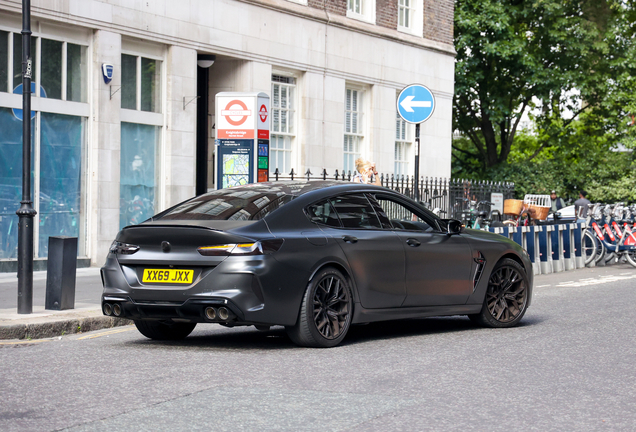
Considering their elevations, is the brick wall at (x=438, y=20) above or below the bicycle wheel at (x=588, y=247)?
above

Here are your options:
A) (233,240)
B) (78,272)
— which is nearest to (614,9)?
(78,272)

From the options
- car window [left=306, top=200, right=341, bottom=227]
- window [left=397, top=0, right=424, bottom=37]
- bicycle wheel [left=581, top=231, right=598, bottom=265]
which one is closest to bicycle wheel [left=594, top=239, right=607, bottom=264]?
bicycle wheel [left=581, top=231, right=598, bottom=265]

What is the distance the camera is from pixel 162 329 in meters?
8.70

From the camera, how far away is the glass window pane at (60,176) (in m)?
15.2

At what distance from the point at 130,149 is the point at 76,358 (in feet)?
31.9

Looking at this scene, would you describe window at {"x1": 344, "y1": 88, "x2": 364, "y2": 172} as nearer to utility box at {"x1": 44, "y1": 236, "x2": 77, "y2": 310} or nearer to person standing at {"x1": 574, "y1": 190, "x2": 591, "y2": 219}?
person standing at {"x1": 574, "y1": 190, "x2": 591, "y2": 219}

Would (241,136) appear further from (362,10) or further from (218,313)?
(362,10)

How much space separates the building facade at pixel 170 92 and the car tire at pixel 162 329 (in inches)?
263

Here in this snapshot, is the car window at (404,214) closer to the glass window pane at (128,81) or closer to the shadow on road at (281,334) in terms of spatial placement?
the shadow on road at (281,334)

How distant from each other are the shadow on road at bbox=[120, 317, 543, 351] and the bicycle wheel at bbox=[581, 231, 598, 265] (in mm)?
9780

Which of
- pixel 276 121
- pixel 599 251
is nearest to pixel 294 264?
pixel 276 121

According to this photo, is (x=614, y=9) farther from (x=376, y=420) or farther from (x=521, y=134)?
(x=376, y=420)

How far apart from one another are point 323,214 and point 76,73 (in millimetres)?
8828

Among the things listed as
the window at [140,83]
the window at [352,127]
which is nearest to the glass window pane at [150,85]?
the window at [140,83]
